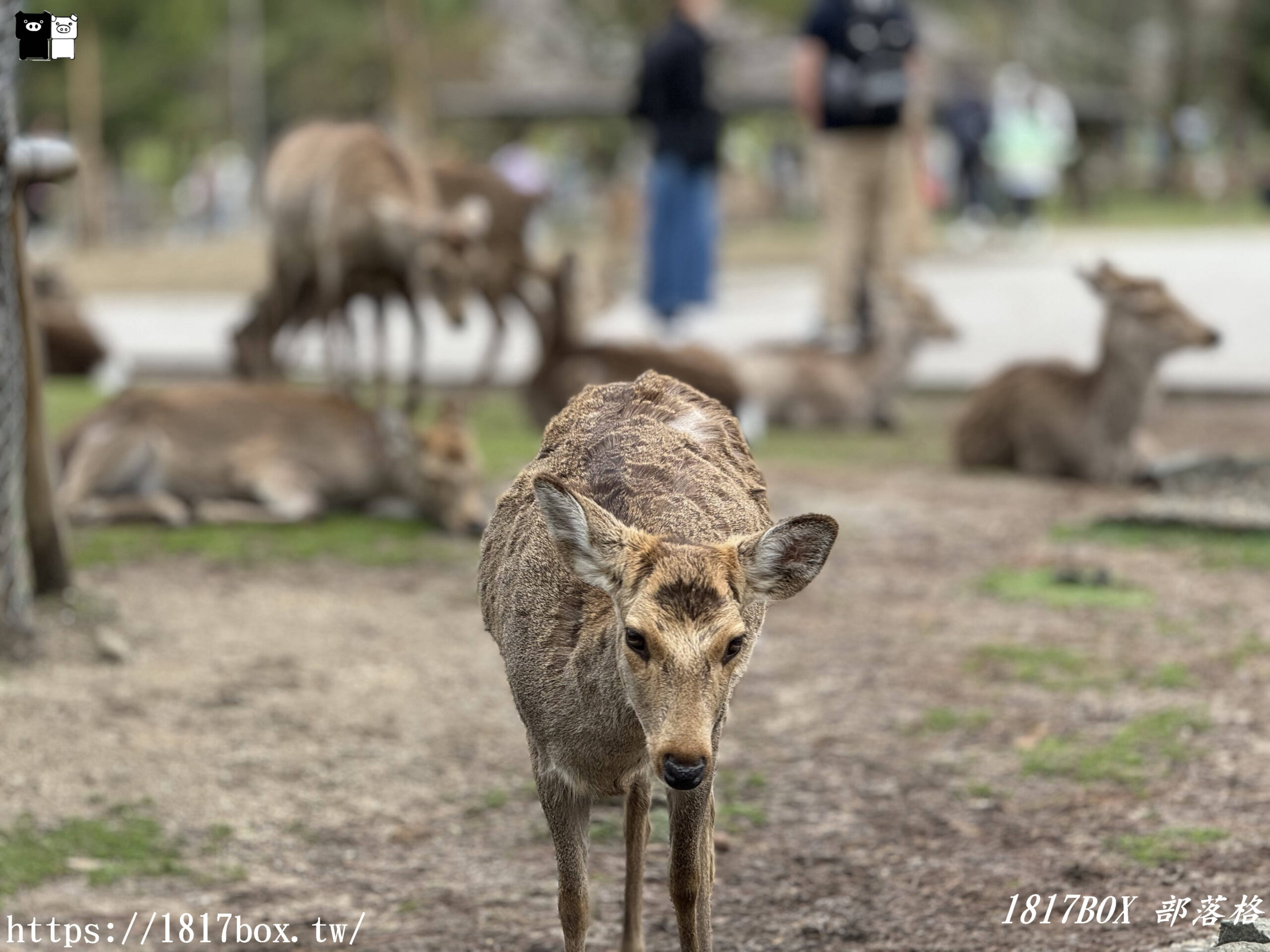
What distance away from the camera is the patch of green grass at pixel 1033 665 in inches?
260

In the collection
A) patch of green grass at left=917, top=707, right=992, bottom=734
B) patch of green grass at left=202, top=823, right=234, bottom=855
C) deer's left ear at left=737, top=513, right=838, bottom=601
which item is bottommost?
patch of green grass at left=202, top=823, right=234, bottom=855

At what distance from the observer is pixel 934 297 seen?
1830 centimetres

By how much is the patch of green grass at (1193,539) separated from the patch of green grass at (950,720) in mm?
2373

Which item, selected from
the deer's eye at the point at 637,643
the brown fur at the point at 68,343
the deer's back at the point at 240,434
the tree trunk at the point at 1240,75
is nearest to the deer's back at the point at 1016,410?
the deer's back at the point at 240,434

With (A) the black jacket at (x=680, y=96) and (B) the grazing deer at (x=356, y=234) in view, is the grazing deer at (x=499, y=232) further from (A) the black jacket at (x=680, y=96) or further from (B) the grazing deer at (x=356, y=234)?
(A) the black jacket at (x=680, y=96)

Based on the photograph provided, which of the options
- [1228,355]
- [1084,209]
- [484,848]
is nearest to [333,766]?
[484,848]

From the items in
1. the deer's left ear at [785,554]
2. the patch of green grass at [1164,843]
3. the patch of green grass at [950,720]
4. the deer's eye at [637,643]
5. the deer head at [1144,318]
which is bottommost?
the patch of green grass at [950,720]

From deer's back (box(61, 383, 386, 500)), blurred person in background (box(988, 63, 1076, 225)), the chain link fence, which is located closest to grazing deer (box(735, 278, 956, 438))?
deer's back (box(61, 383, 386, 500))

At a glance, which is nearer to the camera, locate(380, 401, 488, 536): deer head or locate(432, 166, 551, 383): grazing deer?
locate(380, 401, 488, 536): deer head

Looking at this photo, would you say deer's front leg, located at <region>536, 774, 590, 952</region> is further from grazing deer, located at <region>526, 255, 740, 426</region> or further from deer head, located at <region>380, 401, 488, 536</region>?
grazing deer, located at <region>526, 255, 740, 426</region>

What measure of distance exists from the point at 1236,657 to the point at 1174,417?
6.00 m

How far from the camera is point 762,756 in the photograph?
19.5 feet

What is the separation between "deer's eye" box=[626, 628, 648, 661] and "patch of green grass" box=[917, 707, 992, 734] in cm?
278

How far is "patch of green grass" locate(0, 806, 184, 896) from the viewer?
499 centimetres
